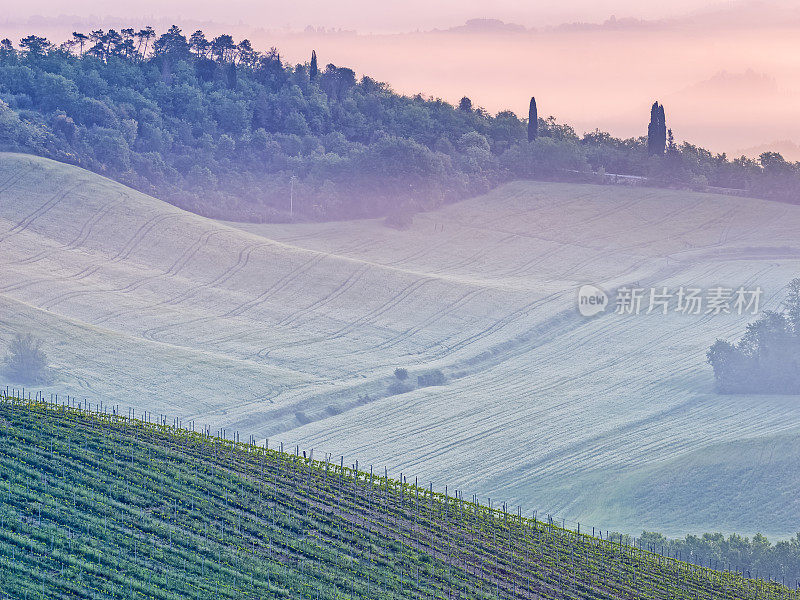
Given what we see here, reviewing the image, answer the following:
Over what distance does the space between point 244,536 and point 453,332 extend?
2637 inches

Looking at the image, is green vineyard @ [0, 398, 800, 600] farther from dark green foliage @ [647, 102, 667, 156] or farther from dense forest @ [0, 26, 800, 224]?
dark green foliage @ [647, 102, 667, 156]

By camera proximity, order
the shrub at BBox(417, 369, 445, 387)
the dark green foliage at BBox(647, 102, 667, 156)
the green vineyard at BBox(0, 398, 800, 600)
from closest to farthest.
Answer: the green vineyard at BBox(0, 398, 800, 600) → the shrub at BBox(417, 369, 445, 387) → the dark green foliage at BBox(647, 102, 667, 156)

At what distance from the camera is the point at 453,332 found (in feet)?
365

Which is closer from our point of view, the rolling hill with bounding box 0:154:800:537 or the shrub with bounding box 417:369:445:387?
the rolling hill with bounding box 0:154:800:537

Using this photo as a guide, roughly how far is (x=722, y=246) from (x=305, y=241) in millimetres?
43326

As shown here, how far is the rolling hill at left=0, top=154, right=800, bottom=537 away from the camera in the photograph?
84.4 meters

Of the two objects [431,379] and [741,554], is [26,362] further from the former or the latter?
[741,554]

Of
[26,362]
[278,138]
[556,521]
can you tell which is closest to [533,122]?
[278,138]

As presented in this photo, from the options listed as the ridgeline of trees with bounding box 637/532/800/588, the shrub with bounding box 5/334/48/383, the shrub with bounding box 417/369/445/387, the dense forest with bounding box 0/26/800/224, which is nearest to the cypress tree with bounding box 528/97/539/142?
the dense forest with bounding box 0/26/800/224

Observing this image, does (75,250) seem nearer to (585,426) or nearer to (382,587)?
(585,426)

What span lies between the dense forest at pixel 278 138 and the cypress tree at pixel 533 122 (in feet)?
0.73

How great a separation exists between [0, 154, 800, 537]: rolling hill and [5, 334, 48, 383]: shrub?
169 centimetres

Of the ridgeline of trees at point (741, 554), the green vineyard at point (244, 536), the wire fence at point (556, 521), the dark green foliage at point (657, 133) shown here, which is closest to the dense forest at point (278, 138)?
the dark green foliage at point (657, 133)

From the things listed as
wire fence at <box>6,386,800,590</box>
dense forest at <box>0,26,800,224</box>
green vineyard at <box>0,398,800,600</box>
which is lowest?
wire fence at <box>6,386,800,590</box>
